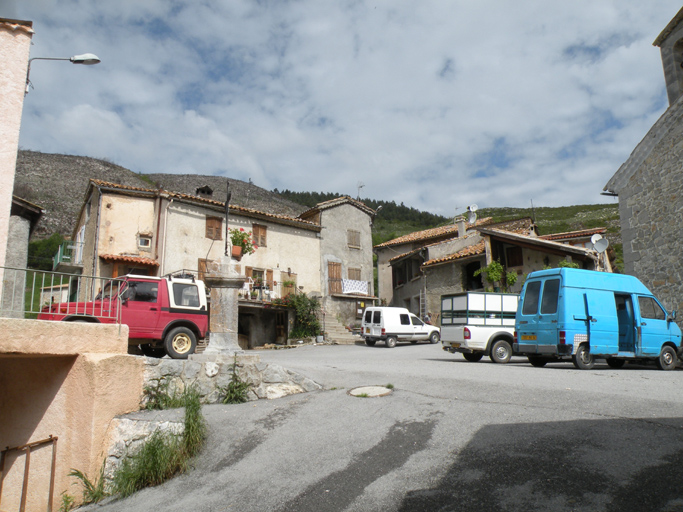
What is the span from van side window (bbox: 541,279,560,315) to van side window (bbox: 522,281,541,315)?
0.22 meters

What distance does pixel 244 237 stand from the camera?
2072 centimetres

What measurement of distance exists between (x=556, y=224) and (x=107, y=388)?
70243 mm

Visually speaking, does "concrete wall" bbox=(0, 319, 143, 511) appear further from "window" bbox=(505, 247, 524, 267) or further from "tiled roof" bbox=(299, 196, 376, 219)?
"tiled roof" bbox=(299, 196, 376, 219)

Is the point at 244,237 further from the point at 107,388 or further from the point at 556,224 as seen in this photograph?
the point at 556,224

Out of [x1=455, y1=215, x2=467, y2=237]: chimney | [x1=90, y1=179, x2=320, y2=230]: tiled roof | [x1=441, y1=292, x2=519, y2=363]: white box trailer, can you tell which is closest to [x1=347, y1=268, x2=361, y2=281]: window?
[x1=90, y1=179, x2=320, y2=230]: tiled roof

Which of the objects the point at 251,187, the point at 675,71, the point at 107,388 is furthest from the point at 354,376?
the point at 251,187

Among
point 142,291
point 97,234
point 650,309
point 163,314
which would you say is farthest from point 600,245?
point 97,234

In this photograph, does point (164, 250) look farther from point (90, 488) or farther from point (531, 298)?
point (90, 488)

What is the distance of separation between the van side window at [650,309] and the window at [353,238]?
20.6 meters

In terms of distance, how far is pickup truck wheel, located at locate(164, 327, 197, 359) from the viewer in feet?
37.8

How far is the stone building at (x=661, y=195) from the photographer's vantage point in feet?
41.8

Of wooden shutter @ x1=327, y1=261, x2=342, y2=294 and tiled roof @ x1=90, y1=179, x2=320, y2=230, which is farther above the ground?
tiled roof @ x1=90, y1=179, x2=320, y2=230

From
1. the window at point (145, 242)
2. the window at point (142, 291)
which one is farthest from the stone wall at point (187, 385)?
the window at point (145, 242)

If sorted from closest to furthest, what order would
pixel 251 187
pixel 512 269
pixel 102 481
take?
1. pixel 102 481
2. pixel 512 269
3. pixel 251 187
